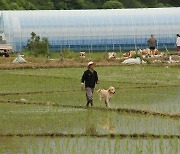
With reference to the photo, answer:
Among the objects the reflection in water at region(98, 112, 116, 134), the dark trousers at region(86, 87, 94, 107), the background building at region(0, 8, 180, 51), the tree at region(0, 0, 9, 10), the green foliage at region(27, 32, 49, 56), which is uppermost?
the tree at region(0, 0, 9, 10)

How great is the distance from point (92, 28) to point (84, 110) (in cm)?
2533

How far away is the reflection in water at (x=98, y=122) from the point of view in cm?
1345

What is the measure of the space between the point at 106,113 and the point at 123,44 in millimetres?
26010

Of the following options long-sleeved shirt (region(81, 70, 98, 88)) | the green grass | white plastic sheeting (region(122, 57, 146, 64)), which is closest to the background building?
white plastic sheeting (region(122, 57, 146, 64))

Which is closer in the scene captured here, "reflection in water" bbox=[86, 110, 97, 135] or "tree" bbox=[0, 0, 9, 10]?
"reflection in water" bbox=[86, 110, 97, 135]

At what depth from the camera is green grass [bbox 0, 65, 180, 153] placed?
1184cm

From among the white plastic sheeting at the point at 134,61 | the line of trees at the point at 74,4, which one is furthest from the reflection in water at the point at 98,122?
the line of trees at the point at 74,4

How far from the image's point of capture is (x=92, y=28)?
1635 inches

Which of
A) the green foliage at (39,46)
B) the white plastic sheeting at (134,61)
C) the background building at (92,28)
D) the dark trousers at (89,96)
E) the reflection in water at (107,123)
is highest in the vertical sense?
the background building at (92,28)

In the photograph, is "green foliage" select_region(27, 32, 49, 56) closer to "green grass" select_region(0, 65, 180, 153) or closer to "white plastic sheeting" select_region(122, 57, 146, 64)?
"white plastic sheeting" select_region(122, 57, 146, 64)

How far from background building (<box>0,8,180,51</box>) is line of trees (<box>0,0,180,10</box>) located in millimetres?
9893

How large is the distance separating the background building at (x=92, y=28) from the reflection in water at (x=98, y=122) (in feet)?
78.0

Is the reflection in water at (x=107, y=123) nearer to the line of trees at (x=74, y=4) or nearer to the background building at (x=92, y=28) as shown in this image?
the background building at (x=92, y=28)

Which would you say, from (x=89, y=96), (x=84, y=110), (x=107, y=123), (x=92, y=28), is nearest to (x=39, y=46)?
(x=92, y=28)
